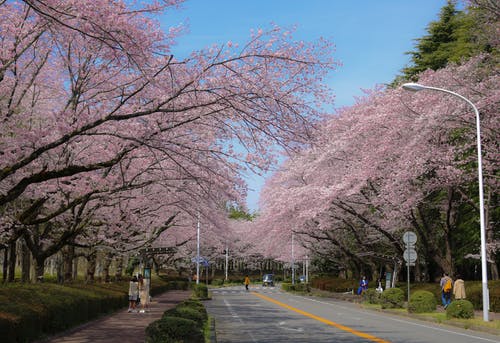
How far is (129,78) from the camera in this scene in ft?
42.5

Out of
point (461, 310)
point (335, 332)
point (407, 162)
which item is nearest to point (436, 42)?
point (407, 162)

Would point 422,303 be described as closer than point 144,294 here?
Yes

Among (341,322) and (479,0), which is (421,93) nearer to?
(479,0)

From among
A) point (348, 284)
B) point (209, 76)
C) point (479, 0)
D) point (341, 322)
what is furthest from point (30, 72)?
point (348, 284)

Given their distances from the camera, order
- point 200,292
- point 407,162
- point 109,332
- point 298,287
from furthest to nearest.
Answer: point 298,287, point 200,292, point 407,162, point 109,332

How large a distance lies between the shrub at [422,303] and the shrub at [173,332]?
1719 centimetres

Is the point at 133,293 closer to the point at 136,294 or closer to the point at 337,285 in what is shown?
the point at 136,294

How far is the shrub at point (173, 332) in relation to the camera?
991 cm

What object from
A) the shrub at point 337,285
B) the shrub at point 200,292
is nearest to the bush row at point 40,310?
the shrub at point 200,292

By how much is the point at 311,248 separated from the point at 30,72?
151 feet

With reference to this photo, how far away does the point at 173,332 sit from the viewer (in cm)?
1001

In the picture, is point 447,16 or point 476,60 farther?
point 447,16

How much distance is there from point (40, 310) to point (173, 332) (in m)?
5.70

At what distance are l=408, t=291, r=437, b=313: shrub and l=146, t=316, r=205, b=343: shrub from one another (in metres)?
17.2
